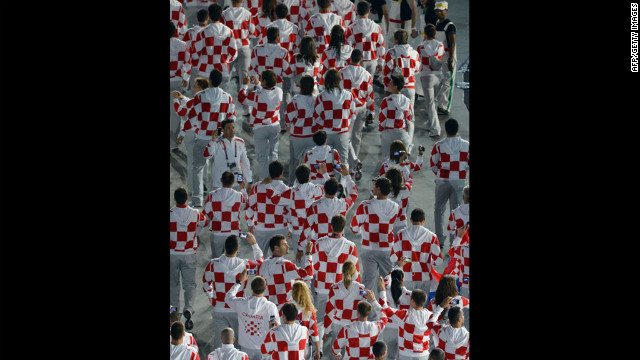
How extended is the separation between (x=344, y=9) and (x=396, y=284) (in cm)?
629

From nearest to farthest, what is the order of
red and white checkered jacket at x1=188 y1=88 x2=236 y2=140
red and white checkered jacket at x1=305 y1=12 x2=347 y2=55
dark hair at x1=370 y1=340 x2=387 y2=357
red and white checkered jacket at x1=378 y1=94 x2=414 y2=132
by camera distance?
dark hair at x1=370 y1=340 x2=387 y2=357 → red and white checkered jacket at x1=188 y1=88 x2=236 y2=140 → red and white checkered jacket at x1=378 y1=94 x2=414 y2=132 → red and white checkered jacket at x1=305 y1=12 x2=347 y2=55

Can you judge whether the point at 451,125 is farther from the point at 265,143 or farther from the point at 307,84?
the point at 265,143

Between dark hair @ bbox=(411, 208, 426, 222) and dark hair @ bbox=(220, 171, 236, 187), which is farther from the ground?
dark hair @ bbox=(220, 171, 236, 187)

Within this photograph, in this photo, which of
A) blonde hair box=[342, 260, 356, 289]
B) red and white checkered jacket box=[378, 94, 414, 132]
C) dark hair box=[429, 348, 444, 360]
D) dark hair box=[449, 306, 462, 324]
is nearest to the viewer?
dark hair box=[429, 348, 444, 360]

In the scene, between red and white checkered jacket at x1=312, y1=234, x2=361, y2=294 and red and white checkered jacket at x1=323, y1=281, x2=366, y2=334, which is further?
red and white checkered jacket at x1=312, y1=234, x2=361, y2=294

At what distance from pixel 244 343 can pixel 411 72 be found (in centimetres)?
540

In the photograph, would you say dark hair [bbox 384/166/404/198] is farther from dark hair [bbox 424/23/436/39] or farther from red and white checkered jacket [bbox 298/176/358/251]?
dark hair [bbox 424/23/436/39]

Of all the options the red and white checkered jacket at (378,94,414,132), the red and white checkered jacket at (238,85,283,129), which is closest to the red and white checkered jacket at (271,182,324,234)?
the red and white checkered jacket at (238,85,283,129)

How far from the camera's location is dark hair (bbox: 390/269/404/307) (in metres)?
9.11

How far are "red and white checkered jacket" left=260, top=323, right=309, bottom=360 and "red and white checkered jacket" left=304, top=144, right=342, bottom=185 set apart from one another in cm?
288
